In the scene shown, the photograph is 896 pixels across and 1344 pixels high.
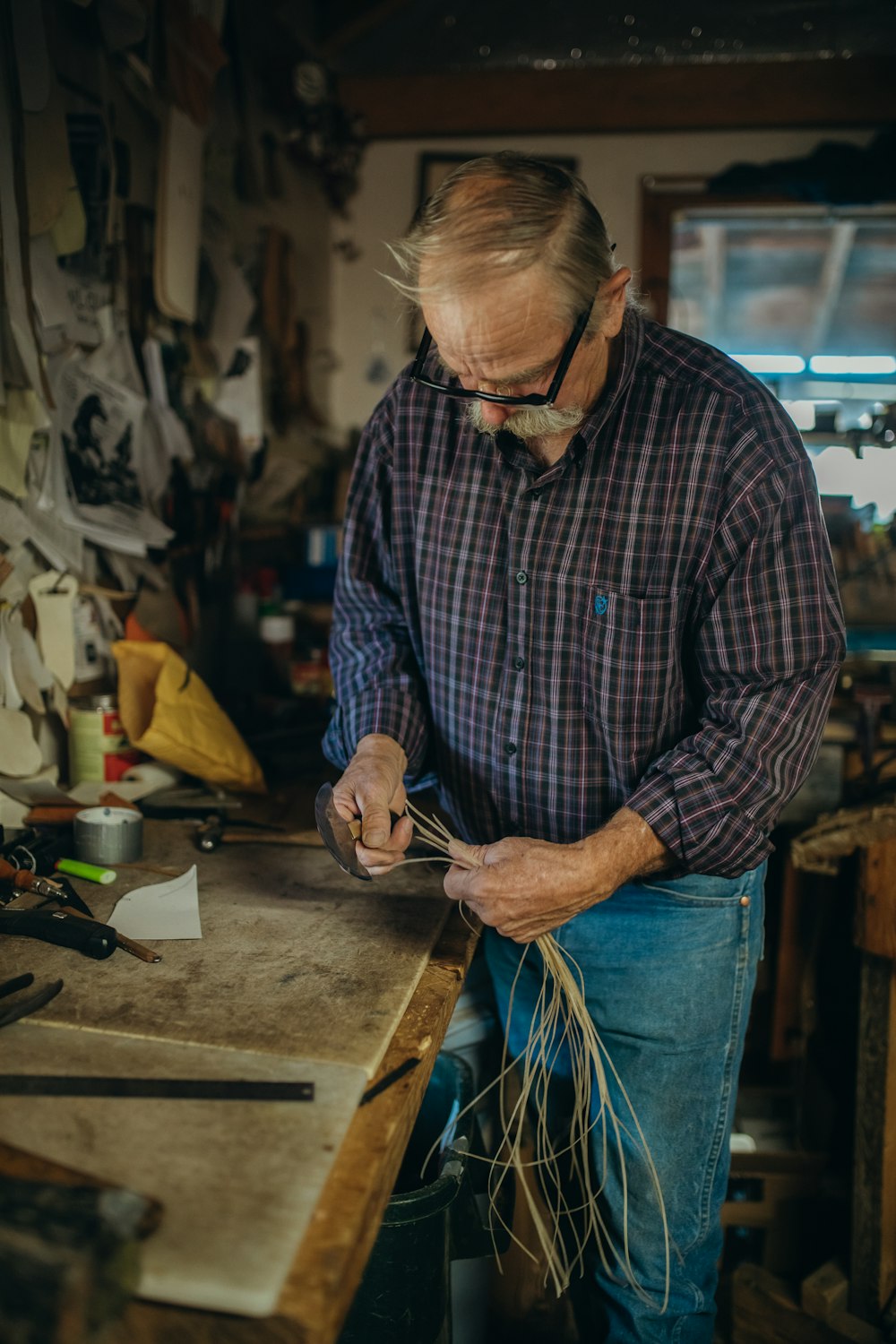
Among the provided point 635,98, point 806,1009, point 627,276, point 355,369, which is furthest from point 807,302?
point 627,276

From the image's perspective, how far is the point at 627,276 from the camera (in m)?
1.31

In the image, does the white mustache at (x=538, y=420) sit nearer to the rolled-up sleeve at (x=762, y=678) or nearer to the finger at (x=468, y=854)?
A: the rolled-up sleeve at (x=762, y=678)

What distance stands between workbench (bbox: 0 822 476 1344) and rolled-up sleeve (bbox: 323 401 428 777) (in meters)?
0.27

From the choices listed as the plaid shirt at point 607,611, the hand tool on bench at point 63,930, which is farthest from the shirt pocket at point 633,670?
the hand tool on bench at point 63,930

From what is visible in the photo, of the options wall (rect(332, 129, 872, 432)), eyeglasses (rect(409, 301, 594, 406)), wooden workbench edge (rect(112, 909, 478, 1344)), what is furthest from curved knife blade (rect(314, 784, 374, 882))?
wall (rect(332, 129, 872, 432))

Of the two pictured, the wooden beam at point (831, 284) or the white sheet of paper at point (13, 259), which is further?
the wooden beam at point (831, 284)

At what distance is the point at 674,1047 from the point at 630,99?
2.84 meters

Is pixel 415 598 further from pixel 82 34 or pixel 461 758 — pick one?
pixel 82 34

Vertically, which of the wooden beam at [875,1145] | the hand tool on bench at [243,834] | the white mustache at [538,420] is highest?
the white mustache at [538,420]

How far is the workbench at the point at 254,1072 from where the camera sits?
0.72 metres

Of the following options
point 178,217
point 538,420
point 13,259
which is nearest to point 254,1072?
point 538,420

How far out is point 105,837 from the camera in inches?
59.7

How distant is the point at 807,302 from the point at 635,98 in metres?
3.75

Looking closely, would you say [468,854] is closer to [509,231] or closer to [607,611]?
[607,611]
